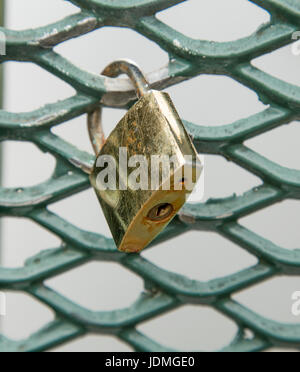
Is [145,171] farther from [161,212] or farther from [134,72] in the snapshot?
[134,72]

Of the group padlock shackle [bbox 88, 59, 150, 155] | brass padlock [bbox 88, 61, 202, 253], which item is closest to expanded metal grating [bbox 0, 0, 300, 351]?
padlock shackle [bbox 88, 59, 150, 155]

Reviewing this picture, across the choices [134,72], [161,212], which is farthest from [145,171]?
[134,72]

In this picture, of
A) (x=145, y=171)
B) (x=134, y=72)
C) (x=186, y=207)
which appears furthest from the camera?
(x=186, y=207)

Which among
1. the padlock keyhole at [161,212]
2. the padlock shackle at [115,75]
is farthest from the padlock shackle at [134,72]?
the padlock keyhole at [161,212]

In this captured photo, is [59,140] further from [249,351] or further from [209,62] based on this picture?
[249,351]

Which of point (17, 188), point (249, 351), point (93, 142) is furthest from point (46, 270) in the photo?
point (249, 351)

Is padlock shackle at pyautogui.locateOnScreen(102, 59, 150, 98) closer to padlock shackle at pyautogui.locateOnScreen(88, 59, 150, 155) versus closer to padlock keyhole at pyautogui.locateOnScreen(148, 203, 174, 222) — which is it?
padlock shackle at pyautogui.locateOnScreen(88, 59, 150, 155)
